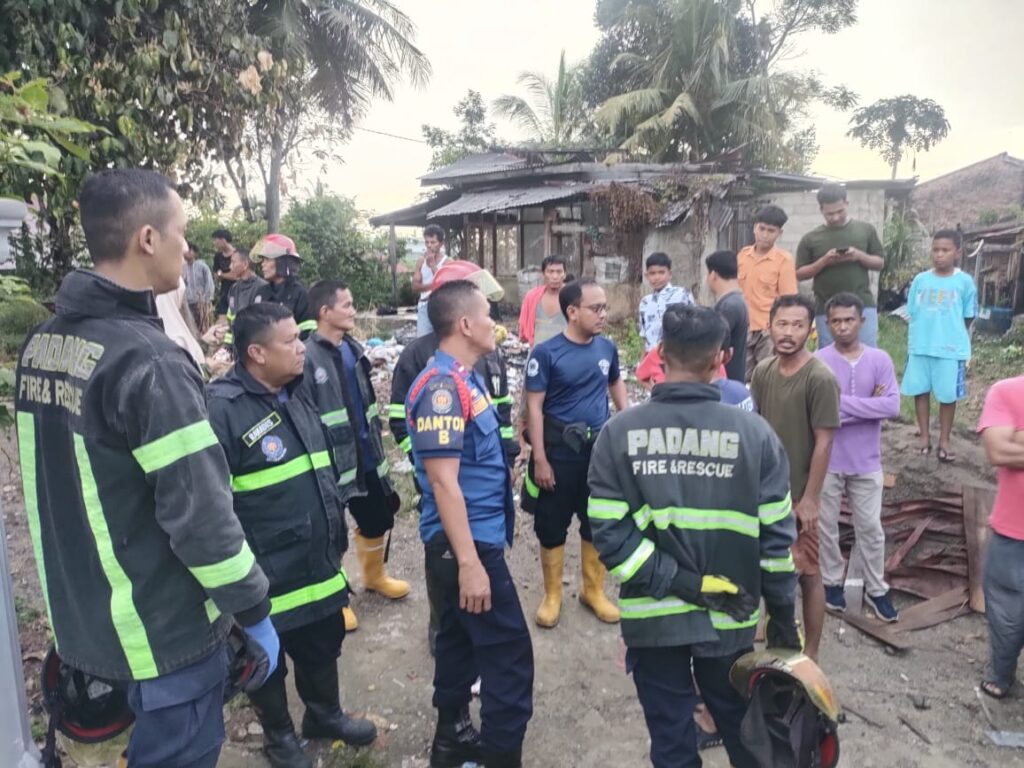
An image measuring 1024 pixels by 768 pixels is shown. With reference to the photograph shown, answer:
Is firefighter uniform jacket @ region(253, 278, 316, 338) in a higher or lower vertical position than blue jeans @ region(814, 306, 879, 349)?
higher

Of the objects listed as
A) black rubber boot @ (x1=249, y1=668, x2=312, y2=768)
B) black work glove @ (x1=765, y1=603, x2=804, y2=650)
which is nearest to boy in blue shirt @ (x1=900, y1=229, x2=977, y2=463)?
black work glove @ (x1=765, y1=603, x2=804, y2=650)

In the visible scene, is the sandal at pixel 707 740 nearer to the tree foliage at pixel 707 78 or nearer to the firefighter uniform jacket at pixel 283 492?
the firefighter uniform jacket at pixel 283 492

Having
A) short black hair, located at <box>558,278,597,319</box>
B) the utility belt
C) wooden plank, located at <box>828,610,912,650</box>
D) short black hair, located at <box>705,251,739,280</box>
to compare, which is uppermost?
short black hair, located at <box>705,251,739,280</box>

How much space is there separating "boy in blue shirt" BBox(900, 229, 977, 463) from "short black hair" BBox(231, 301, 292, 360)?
16.7 ft

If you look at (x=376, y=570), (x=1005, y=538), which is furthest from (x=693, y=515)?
(x=376, y=570)

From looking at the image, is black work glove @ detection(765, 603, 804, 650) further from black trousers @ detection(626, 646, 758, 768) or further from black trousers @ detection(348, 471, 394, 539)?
black trousers @ detection(348, 471, 394, 539)

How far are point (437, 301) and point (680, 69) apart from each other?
20.4 metres

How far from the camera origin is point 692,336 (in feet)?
7.25

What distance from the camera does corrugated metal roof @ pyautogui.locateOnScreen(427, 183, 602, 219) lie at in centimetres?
1449

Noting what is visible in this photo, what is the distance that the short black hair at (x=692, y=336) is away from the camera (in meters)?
2.21

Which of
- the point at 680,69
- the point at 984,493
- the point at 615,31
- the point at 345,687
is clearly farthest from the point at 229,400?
the point at 615,31

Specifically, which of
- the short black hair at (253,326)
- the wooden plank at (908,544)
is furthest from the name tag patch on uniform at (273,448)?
the wooden plank at (908,544)

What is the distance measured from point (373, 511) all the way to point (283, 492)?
1.54 m

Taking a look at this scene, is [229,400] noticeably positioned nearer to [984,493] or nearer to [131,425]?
[131,425]
